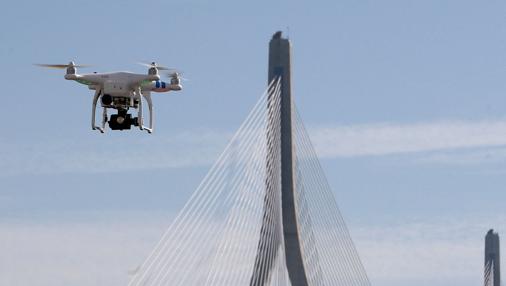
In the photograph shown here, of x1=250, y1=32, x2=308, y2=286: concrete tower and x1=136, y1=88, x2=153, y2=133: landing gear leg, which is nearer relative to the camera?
x1=136, y1=88, x2=153, y2=133: landing gear leg

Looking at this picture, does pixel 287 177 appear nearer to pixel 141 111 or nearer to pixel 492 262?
pixel 141 111

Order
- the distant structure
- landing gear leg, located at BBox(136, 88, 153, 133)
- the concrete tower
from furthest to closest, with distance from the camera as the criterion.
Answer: the distant structure < the concrete tower < landing gear leg, located at BBox(136, 88, 153, 133)

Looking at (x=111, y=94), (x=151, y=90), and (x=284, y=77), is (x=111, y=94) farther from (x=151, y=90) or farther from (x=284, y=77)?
(x=284, y=77)

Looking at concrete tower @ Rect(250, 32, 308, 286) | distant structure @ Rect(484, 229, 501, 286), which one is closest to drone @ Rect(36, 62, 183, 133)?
concrete tower @ Rect(250, 32, 308, 286)

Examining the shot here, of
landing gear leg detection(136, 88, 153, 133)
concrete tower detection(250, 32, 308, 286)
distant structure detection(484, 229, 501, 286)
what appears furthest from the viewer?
distant structure detection(484, 229, 501, 286)

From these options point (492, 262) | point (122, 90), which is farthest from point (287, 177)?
point (492, 262)

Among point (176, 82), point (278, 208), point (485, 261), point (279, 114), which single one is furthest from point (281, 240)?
point (485, 261)

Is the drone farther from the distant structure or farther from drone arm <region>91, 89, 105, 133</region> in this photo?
the distant structure
